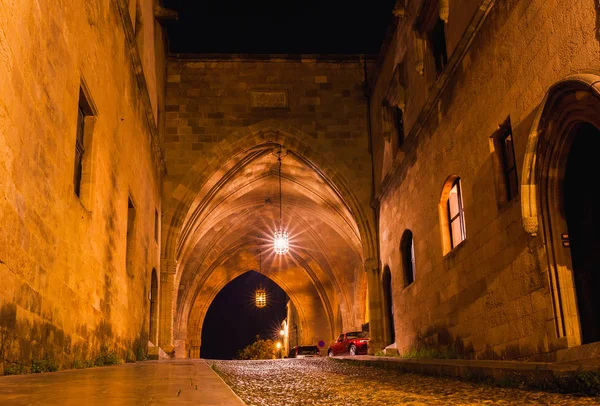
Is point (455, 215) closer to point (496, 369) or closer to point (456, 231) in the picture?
point (456, 231)

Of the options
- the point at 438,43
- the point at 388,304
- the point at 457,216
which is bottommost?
the point at 388,304

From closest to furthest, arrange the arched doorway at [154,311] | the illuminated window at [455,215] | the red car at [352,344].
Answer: the illuminated window at [455,215], the arched doorway at [154,311], the red car at [352,344]

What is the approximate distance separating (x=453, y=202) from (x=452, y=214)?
213mm

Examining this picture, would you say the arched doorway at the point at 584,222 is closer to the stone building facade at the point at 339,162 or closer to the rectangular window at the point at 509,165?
the stone building facade at the point at 339,162

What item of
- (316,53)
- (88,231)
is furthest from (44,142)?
(316,53)

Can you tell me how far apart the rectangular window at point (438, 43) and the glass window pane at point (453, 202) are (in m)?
2.39

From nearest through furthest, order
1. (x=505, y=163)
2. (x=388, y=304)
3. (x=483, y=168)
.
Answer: (x=505, y=163) → (x=483, y=168) → (x=388, y=304)

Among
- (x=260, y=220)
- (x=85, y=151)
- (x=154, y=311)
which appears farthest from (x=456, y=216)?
(x=260, y=220)

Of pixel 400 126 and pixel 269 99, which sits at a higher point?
pixel 269 99

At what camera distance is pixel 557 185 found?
7.16 metres

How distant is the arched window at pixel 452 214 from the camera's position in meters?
10.5

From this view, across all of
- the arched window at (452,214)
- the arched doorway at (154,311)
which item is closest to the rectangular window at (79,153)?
the arched window at (452,214)

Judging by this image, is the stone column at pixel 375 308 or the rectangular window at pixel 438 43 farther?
the stone column at pixel 375 308

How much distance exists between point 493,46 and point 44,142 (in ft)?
18.9
